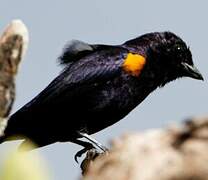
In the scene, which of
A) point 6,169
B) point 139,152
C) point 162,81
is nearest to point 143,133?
point 139,152

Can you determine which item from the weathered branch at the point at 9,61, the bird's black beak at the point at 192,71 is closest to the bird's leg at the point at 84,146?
the bird's black beak at the point at 192,71

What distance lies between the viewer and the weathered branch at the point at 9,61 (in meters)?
1.80

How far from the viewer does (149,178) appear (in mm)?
1304

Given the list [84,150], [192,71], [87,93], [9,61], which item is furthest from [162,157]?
[192,71]

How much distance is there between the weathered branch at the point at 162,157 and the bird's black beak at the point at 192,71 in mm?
7582

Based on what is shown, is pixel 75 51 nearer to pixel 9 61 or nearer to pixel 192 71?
pixel 192 71

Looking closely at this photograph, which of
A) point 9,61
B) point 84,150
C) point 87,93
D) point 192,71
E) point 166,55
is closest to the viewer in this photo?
point 9,61

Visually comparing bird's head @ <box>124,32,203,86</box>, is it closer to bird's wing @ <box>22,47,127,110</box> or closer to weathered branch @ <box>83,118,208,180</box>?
bird's wing @ <box>22,47,127,110</box>

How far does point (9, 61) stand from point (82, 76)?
20.9 ft

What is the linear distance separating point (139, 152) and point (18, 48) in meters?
0.72

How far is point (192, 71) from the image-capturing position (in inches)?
354

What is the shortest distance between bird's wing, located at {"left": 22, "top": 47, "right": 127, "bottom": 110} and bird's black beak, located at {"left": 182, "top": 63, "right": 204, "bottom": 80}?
34.0 inches

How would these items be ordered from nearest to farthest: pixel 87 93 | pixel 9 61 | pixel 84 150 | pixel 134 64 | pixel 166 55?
pixel 9 61 < pixel 84 150 < pixel 87 93 < pixel 134 64 < pixel 166 55

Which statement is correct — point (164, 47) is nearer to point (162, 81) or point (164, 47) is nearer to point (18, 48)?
point (162, 81)
